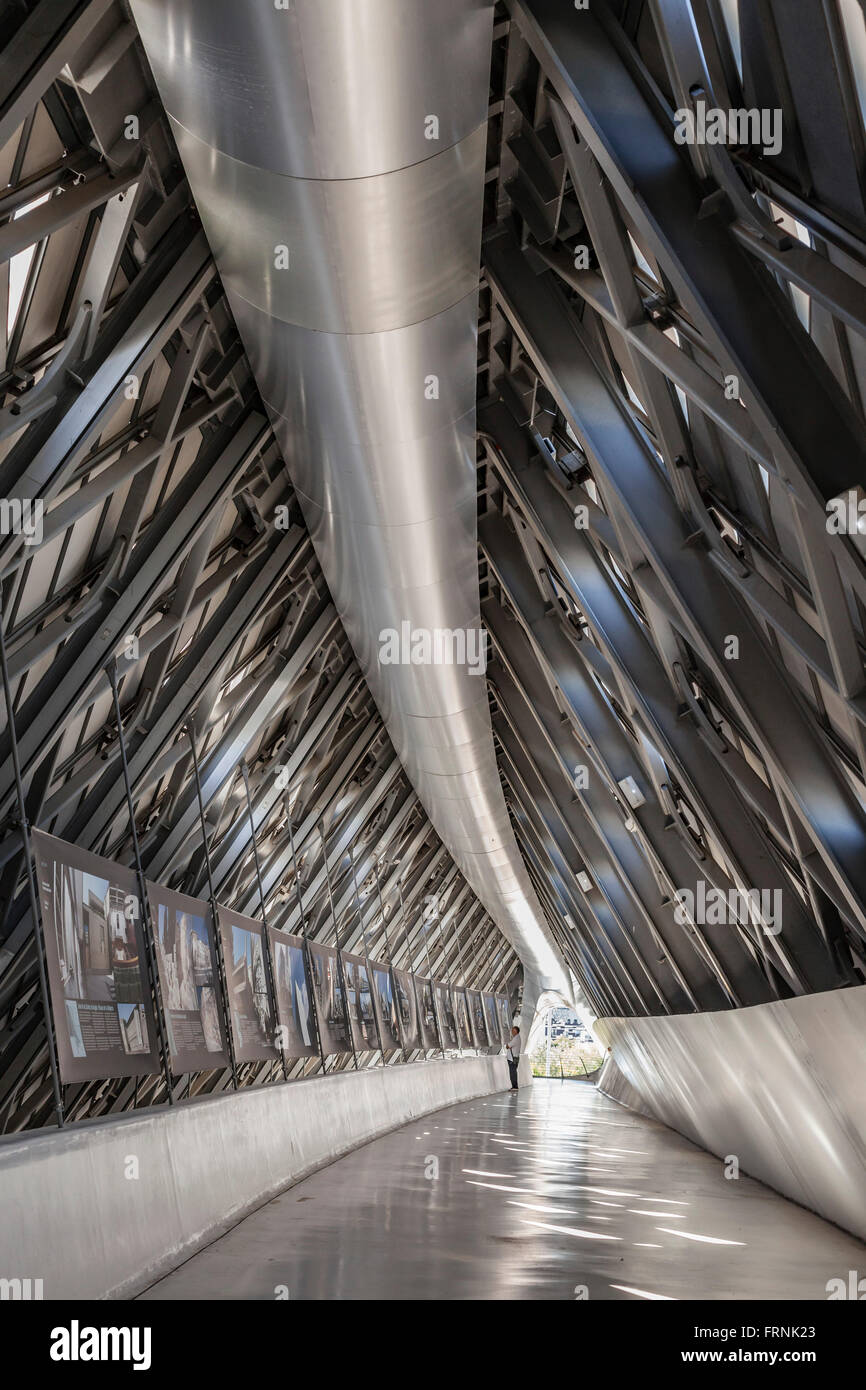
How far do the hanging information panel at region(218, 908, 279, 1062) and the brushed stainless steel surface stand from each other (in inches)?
202

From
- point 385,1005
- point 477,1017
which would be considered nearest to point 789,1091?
point 385,1005

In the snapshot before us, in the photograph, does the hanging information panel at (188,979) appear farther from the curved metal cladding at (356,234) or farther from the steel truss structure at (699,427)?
the steel truss structure at (699,427)

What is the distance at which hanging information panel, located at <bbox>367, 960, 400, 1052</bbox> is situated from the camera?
75.0 feet

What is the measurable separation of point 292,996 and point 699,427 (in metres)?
9.93

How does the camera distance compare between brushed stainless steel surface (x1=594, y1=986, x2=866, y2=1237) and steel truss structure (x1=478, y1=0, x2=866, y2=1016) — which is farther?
brushed stainless steel surface (x1=594, y1=986, x2=866, y2=1237)

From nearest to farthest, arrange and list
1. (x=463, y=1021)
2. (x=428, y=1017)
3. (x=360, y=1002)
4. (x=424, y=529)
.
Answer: (x=424, y=529) < (x=360, y=1002) < (x=428, y=1017) < (x=463, y=1021)

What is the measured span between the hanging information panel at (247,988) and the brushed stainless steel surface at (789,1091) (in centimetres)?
514

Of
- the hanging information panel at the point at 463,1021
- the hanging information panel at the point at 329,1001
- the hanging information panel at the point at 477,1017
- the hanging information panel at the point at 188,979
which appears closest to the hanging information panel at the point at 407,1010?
→ the hanging information panel at the point at 329,1001

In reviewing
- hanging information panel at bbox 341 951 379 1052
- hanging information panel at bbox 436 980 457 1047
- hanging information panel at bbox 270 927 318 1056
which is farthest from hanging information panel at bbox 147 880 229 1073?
hanging information panel at bbox 436 980 457 1047

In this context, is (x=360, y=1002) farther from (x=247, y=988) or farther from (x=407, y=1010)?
(x=247, y=988)

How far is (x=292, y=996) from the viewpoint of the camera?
15.2m

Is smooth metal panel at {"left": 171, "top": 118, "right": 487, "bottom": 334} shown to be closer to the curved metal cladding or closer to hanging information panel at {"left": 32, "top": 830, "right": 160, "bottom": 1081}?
the curved metal cladding
